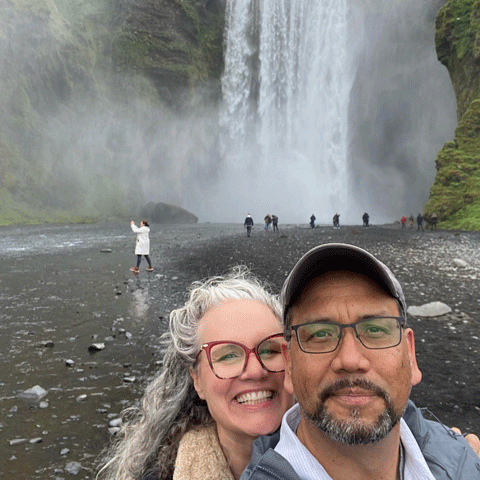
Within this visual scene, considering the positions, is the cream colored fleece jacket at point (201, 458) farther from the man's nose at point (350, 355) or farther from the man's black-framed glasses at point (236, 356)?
the man's nose at point (350, 355)

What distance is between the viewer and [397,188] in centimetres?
7481

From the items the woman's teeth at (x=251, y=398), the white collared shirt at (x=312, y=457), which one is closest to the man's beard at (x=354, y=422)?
the white collared shirt at (x=312, y=457)

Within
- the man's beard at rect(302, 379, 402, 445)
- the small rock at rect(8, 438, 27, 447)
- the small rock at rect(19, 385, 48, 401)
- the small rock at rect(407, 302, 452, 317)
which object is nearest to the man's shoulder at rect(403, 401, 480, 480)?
the man's beard at rect(302, 379, 402, 445)

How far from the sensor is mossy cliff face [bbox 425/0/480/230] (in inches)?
1321

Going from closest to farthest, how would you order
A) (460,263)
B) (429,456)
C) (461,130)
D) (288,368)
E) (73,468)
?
(429,456) < (288,368) < (73,468) < (460,263) < (461,130)

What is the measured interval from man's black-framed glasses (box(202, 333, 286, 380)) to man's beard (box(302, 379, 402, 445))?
672 mm

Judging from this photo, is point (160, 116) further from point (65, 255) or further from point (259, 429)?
point (259, 429)

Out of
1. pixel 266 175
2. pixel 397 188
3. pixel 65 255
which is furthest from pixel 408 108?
pixel 65 255

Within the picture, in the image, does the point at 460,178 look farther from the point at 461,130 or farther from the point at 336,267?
the point at 336,267

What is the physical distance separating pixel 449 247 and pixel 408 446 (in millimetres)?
20206

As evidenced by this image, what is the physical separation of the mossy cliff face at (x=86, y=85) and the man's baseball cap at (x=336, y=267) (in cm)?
6658

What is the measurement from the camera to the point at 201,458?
7.34 ft

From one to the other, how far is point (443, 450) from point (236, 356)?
1.12 meters

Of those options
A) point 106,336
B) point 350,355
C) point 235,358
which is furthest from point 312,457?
point 106,336
